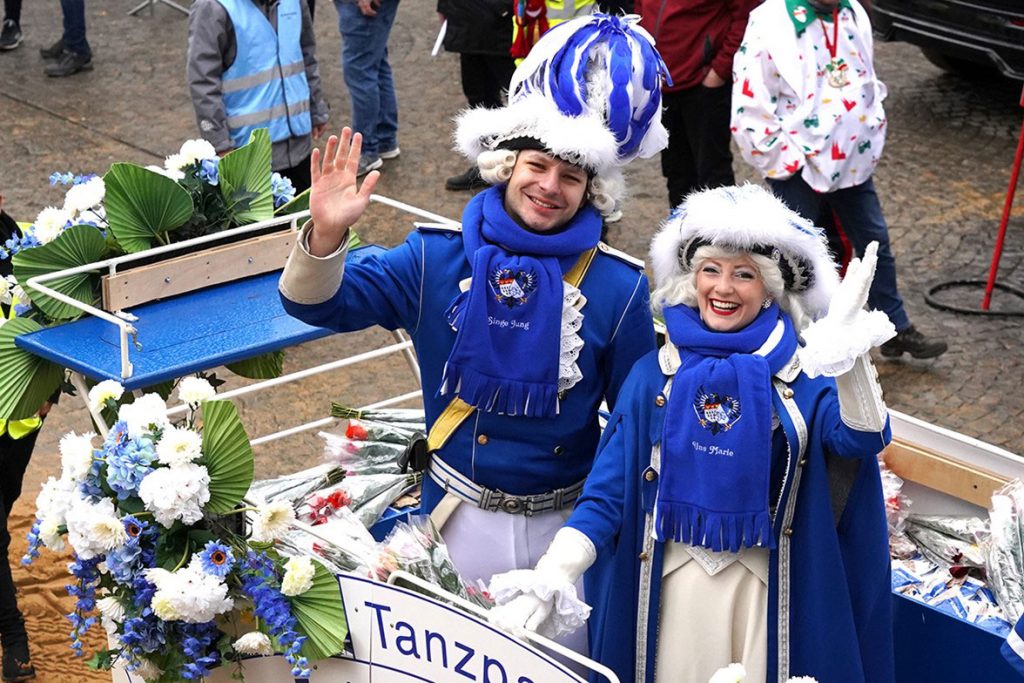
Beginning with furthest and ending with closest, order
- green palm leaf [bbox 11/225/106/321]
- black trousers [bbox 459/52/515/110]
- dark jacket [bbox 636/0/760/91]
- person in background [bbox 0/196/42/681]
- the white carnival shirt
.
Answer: black trousers [bbox 459/52/515/110] → dark jacket [bbox 636/0/760/91] → the white carnival shirt → person in background [bbox 0/196/42/681] → green palm leaf [bbox 11/225/106/321]

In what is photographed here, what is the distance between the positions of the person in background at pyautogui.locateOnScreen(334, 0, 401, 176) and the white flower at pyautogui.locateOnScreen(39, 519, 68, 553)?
4561 millimetres

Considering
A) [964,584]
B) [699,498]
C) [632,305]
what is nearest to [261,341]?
[632,305]

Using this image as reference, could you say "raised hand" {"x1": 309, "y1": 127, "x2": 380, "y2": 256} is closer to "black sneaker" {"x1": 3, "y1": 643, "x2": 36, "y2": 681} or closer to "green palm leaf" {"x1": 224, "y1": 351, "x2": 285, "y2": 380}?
"green palm leaf" {"x1": 224, "y1": 351, "x2": 285, "y2": 380}

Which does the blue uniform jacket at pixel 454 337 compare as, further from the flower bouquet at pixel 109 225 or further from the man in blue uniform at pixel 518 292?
the flower bouquet at pixel 109 225

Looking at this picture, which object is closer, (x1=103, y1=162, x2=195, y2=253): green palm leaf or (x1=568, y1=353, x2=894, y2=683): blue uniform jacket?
(x1=568, y1=353, x2=894, y2=683): blue uniform jacket

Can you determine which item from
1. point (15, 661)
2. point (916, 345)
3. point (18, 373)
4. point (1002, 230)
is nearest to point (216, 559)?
point (18, 373)

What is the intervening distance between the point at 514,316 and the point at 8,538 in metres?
1.94

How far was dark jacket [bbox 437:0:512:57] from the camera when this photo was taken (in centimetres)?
730

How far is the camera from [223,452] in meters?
3.33

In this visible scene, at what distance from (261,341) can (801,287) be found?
1.32 metres

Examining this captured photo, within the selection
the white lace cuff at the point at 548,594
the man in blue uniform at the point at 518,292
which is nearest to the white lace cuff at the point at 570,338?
the man in blue uniform at the point at 518,292

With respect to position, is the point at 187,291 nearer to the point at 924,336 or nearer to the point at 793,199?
the point at 793,199

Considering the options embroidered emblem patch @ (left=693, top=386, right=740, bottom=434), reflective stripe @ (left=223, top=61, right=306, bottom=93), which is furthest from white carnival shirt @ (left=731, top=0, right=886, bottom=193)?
embroidered emblem patch @ (left=693, top=386, right=740, bottom=434)

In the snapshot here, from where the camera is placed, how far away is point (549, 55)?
11.4 ft
